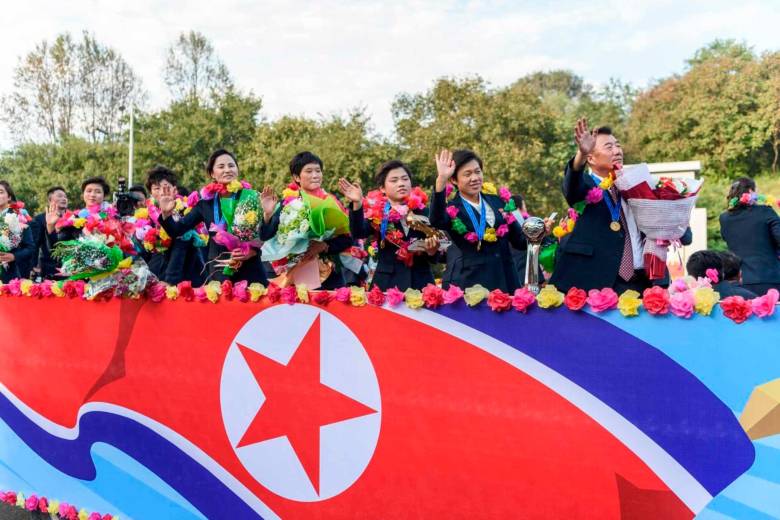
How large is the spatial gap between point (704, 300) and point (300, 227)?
8.96ft

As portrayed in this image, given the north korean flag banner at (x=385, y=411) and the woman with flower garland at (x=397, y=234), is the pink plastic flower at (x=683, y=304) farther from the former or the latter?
the woman with flower garland at (x=397, y=234)

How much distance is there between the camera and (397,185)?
17.0ft

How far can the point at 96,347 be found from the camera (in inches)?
165

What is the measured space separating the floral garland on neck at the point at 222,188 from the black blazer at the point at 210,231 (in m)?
0.03

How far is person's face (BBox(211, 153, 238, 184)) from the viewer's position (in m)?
5.18

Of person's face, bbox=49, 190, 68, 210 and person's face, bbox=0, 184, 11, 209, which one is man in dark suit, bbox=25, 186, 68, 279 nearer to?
person's face, bbox=49, 190, 68, 210

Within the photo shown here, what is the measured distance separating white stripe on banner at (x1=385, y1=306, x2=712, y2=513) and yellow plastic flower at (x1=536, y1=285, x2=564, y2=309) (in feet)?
0.69

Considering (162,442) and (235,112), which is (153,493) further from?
(235,112)

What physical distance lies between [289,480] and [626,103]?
3484cm

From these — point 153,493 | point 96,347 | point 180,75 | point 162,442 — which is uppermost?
point 180,75

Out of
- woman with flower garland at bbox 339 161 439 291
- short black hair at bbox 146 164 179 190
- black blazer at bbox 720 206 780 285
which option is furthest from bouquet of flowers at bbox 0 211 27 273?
black blazer at bbox 720 206 780 285

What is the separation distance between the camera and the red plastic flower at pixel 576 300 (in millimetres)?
2586

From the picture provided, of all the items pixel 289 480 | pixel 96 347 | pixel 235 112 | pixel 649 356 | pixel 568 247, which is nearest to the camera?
pixel 649 356

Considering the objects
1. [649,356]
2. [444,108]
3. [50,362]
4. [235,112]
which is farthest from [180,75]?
[649,356]
